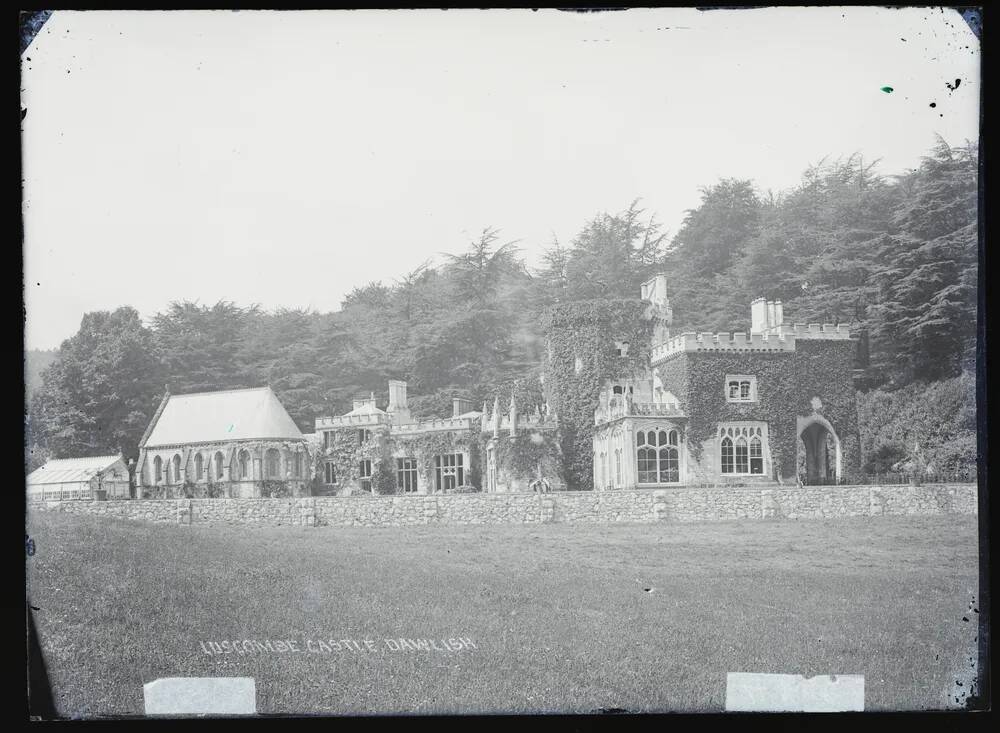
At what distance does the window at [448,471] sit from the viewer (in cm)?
717

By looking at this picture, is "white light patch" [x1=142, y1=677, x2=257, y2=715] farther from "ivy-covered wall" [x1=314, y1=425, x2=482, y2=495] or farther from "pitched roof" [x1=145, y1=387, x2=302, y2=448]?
"pitched roof" [x1=145, y1=387, x2=302, y2=448]

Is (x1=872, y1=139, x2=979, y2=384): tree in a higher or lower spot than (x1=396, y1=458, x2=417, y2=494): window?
higher

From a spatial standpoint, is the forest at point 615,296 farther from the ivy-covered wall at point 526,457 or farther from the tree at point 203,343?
the ivy-covered wall at point 526,457

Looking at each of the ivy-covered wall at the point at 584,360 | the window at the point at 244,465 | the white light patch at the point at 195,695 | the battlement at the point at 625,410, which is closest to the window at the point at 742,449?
the battlement at the point at 625,410

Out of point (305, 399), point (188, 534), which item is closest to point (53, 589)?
point (188, 534)

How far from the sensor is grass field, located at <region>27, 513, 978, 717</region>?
640 centimetres

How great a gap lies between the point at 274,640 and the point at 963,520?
5.88m

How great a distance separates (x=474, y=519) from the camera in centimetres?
705

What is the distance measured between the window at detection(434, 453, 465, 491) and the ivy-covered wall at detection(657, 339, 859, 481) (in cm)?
199

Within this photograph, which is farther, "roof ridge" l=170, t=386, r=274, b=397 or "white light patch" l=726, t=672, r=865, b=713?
"roof ridge" l=170, t=386, r=274, b=397

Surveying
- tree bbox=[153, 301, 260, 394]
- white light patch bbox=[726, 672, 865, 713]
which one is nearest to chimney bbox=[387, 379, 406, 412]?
→ tree bbox=[153, 301, 260, 394]

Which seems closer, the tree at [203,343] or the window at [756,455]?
the tree at [203,343]

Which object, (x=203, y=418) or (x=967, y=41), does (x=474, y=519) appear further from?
(x=967, y=41)

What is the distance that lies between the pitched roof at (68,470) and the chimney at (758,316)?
581 centimetres
